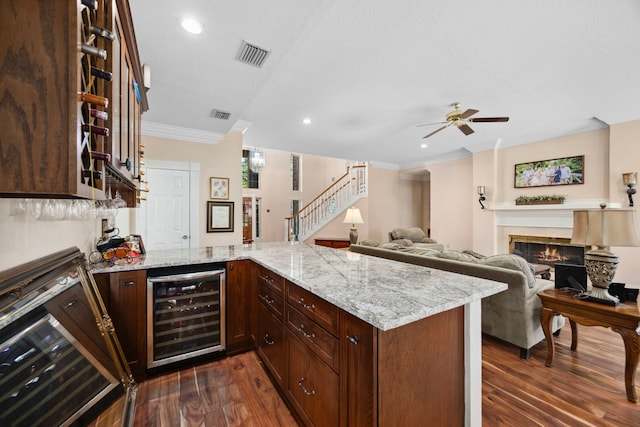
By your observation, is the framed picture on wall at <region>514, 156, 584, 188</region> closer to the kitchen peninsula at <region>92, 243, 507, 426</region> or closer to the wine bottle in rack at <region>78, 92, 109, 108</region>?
the kitchen peninsula at <region>92, 243, 507, 426</region>

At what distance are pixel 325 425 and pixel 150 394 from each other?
56.3 inches

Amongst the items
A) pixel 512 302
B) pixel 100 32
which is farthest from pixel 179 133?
pixel 512 302

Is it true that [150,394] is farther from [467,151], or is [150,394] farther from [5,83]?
[467,151]

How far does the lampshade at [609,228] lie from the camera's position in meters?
1.91

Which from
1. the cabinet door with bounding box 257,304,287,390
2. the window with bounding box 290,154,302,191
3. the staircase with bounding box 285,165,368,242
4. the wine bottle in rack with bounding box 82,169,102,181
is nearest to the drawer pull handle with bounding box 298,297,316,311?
the cabinet door with bounding box 257,304,287,390

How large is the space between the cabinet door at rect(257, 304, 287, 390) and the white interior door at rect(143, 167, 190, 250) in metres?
2.41

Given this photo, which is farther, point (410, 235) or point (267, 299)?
point (410, 235)

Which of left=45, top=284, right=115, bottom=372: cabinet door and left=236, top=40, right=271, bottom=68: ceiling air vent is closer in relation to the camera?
left=45, top=284, right=115, bottom=372: cabinet door

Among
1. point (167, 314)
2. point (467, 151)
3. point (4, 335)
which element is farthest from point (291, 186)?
point (4, 335)

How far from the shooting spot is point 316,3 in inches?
63.0

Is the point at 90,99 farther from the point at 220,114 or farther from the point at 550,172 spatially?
the point at 550,172

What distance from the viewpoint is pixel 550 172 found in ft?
17.1

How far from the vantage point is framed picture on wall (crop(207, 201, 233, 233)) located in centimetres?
426

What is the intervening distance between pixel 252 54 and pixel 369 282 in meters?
1.93
